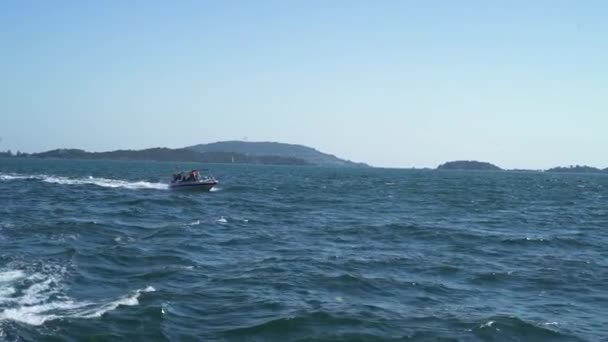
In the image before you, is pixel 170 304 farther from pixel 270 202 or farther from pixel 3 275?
pixel 270 202

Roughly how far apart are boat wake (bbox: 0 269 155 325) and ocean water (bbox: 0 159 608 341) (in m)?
0.05

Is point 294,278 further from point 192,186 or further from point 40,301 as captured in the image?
point 192,186

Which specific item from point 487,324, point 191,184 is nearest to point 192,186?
point 191,184

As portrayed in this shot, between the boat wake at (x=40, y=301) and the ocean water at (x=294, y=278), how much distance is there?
53mm

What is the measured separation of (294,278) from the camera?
67.6 feet

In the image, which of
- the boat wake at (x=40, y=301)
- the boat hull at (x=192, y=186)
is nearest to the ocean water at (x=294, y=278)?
the boat wake at (x=40, y=301)

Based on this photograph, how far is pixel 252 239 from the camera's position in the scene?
96.8 ft

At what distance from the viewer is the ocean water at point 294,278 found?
15.2 metres

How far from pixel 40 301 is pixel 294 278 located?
737 centimetres

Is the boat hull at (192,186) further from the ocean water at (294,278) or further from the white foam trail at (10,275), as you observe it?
the white foam trail at (10,275)

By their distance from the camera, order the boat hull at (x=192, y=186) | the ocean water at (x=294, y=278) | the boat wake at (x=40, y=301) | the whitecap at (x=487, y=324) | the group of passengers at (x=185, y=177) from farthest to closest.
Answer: the group of passengers at (x=185, y=177), the boat hull at (x=192, y=186), the whitecap at (x=487, y=324), the boat wake at (x=40, y=301), the ocean water at (x=294, y=278)

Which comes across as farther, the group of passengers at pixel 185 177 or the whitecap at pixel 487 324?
the group of passengers at pixel 185 177

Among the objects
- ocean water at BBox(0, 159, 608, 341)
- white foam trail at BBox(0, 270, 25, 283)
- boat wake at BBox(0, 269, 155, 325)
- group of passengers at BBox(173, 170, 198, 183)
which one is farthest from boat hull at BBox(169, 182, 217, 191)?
boat wake at BBox(0, 269, 155, 325)

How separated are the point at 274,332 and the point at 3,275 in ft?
29.9
